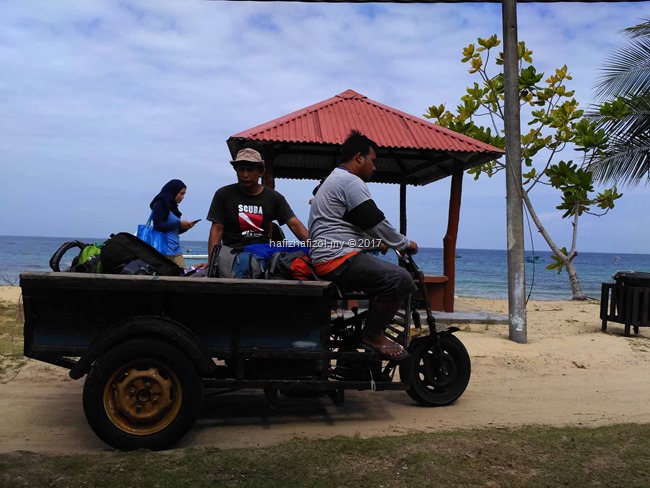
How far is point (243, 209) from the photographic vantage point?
16.6 feet

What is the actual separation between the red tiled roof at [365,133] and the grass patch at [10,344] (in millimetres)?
4406

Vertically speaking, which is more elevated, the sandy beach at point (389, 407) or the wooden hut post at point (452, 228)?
the wooden hut post at point (452, 228)

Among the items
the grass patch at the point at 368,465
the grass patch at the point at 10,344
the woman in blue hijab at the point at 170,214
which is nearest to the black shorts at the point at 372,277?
the grass patch at the point at 368,465

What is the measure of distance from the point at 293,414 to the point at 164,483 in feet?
6.28

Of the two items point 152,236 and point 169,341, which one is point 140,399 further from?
point 152,236

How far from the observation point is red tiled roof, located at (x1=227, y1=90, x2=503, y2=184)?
9.98m

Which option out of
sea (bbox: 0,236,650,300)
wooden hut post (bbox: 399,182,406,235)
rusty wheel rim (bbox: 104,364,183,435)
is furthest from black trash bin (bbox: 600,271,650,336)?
rusty wheel rim (bbox: 104,364,183,435)

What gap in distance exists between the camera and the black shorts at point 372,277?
4.55m

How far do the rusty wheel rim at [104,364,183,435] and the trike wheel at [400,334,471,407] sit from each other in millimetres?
2190

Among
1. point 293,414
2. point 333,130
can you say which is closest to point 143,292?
point 293,414

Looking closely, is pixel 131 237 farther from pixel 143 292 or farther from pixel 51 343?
pixel 51 343

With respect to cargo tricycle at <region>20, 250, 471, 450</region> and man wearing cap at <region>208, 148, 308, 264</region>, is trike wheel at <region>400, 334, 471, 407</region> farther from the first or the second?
man wearing cap at <region>208, 148, 308, 264</region>

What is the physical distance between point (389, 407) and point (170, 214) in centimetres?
312

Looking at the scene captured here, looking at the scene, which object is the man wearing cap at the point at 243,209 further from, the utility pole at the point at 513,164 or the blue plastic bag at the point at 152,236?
the utility pole at the point at 513,164
